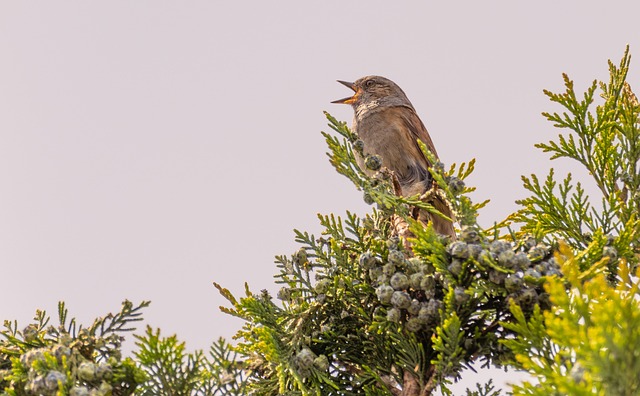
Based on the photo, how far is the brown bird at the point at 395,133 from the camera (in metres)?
5.92

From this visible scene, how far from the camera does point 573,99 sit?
4391 mm

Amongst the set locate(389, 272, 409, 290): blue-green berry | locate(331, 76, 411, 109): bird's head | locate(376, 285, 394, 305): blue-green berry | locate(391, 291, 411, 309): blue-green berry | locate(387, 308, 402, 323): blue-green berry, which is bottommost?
locate(387, 308, 402, 323): blue-green berry

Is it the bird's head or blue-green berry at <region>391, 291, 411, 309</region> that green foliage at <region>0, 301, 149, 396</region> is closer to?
blue-green berry at <region>391, 291, 411, 309</region>

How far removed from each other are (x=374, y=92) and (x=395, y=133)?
46.7 inches

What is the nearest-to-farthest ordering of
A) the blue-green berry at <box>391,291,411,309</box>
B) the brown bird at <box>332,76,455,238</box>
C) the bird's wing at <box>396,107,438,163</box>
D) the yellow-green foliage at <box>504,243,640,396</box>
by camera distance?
the yellow-green foliage at <box>504,243,640,396</box> < the blue-green berry at <box>391,291,411,309</box> < the brown bird at <box>332,76,455,238</box> < the bird's wing at <box>396,107,438,163</box>

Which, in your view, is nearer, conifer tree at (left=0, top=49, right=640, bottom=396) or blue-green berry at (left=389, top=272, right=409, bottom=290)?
conifer tree at (left=0, top=49, right=640, bottom=396)

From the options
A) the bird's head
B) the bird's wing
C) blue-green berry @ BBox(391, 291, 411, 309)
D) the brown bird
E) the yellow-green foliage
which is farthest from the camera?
the bird's head

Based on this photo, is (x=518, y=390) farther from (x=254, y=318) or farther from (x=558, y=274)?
(x=254, y=318)

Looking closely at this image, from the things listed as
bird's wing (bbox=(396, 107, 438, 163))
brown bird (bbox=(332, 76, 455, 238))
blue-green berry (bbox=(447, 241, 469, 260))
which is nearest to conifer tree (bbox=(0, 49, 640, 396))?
blue-green berry (bbox=(447, 241, 469, 260))

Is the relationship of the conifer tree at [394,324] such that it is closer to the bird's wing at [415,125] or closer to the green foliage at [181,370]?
the green foliage at [181,370]

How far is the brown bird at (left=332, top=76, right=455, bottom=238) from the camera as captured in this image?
5.92m

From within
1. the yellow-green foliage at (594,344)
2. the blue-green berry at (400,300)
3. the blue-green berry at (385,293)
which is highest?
the blue-green berry at (385,293)

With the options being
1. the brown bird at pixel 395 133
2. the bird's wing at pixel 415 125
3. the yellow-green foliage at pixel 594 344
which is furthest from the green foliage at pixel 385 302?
the bird's wing at pixel 415 125

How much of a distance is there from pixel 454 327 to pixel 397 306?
0.30 m
